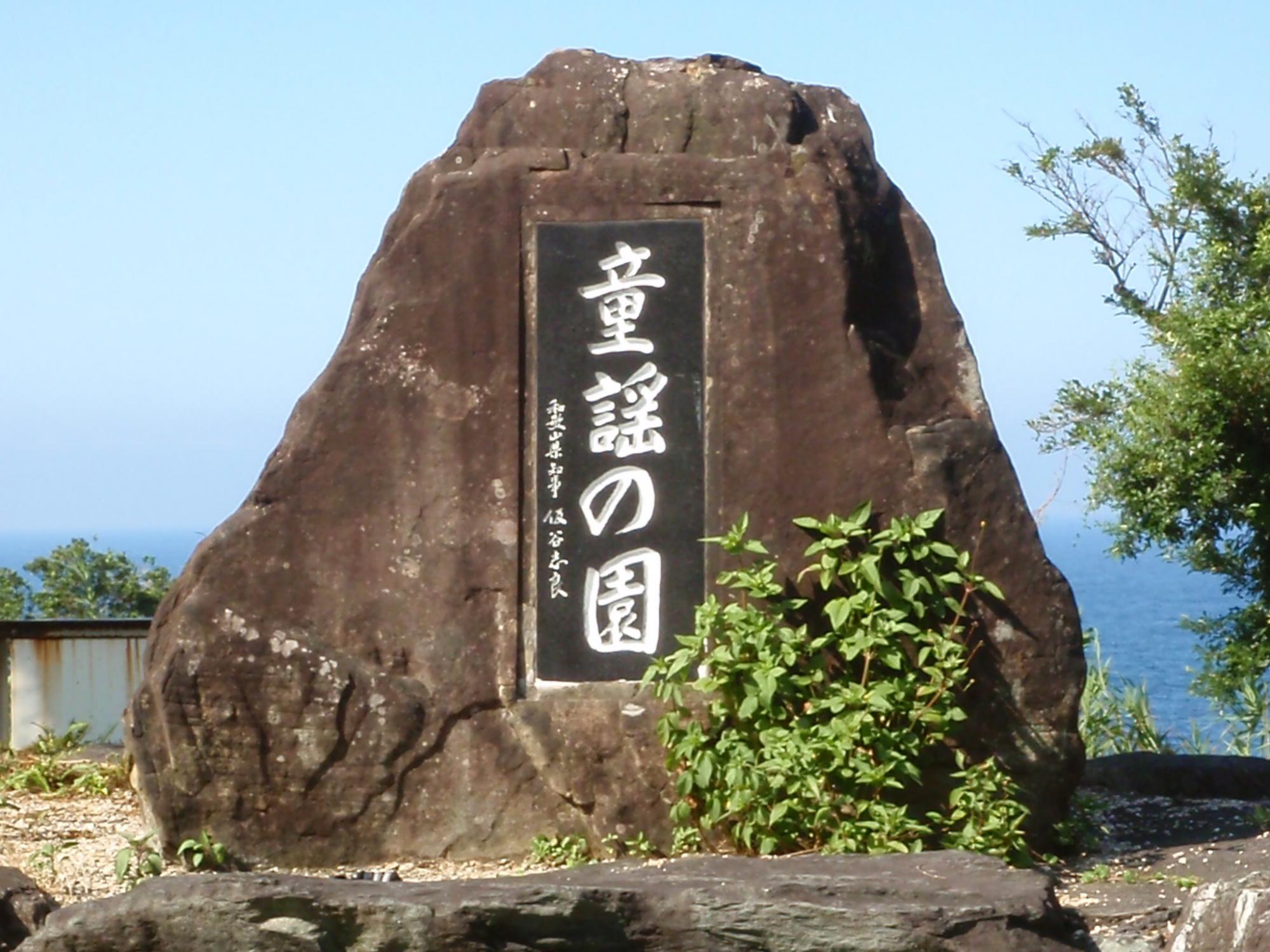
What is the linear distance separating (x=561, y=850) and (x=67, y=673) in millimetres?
3581

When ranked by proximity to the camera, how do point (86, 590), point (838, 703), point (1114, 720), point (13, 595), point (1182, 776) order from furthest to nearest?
point (86, 590) → point (13, 595) → point (1114, 720) → point (1182, 776) → point (838, 703)

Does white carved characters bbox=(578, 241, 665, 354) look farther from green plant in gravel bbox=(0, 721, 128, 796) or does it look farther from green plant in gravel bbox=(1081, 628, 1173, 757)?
green plant in gravel bbox=(1081, 628, 1173, 757)

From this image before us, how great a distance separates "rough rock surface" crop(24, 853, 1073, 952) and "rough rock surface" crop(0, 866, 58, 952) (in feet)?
1.35

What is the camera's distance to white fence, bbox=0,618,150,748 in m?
7.98

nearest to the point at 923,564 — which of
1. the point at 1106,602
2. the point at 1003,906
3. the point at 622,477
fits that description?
the point at 622,477

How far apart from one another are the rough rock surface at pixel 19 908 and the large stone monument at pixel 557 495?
0.87 metres

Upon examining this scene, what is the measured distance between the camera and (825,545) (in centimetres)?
541

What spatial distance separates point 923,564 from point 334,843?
217cm

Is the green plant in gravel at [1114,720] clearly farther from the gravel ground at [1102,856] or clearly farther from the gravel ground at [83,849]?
the gravel ground at [83,849]

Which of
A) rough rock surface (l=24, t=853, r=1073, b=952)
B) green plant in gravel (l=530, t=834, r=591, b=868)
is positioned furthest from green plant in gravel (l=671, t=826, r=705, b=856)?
rough rock surface (l=24, t=853, r=1073, b=952)

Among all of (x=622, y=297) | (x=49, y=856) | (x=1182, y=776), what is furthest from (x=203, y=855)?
(x=1182, y=776)

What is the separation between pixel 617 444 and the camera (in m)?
5.69

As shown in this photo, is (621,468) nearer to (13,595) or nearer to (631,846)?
(631,846)

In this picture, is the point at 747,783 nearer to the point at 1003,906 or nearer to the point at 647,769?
the point at 647,769
